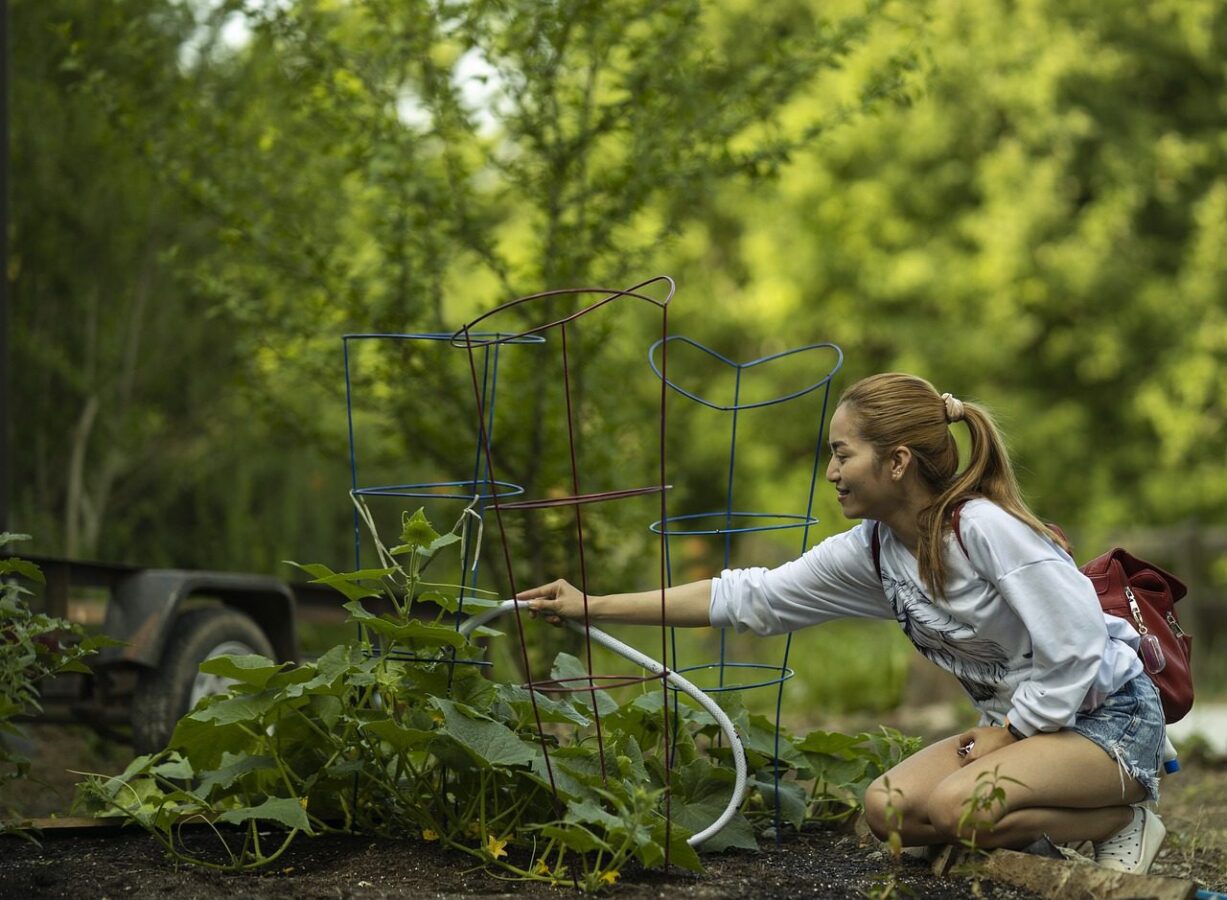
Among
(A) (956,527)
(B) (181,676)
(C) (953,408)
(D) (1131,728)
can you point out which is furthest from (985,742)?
(B) (181,676)

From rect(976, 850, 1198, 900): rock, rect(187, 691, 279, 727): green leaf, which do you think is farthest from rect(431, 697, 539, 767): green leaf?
rect(976, 850, 1198, 900): rock

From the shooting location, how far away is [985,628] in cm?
302

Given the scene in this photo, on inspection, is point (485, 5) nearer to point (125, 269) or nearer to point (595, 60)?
point (595, 60)

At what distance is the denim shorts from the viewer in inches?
118

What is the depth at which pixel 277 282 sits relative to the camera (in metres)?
6.26

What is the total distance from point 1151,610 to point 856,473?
764 mm

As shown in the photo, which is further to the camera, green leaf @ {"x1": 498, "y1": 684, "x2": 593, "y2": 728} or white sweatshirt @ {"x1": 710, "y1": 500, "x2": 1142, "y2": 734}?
green leaf @ {"x1": 498, "y1": 684, "x2": 593, "y2": 728}

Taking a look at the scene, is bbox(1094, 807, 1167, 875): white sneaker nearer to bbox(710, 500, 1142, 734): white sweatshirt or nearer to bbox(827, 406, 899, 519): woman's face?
bbox(710, 500, 1142, 734): white sweatshirt

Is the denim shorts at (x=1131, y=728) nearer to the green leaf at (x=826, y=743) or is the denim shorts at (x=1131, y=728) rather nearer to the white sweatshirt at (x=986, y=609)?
the white sweatshirt at (x=986, y=609)

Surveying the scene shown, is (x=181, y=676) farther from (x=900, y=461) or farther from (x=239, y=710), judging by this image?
(x=900, y=461)

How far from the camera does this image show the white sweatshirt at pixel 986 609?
288 cm

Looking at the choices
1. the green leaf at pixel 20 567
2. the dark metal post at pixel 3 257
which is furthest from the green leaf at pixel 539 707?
the dark metal post at pixel 3 257

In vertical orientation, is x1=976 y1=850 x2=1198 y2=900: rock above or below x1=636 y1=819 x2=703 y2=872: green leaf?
below

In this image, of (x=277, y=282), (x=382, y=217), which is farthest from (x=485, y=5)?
(x=277, y=282)
